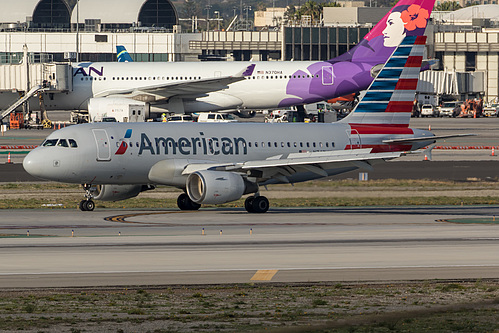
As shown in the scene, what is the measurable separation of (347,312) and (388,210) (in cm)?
2342

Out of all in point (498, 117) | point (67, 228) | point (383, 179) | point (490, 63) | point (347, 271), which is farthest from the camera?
point (490, 63)

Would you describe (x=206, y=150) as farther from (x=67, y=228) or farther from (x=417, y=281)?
(x=417, y=281)

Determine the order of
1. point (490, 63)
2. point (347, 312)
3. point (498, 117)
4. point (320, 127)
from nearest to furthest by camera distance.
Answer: point (347, 312) → point (320, 127) → point (498, 117) → point (490, 63)

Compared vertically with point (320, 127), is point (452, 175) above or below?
below

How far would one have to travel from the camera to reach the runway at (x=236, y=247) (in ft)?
80.8

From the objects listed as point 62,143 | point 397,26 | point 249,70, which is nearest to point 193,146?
point 62,143

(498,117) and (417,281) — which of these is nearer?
(417,281)

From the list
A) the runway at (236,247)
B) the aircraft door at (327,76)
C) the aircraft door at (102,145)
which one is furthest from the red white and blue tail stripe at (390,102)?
the aircraft door at (327,76)

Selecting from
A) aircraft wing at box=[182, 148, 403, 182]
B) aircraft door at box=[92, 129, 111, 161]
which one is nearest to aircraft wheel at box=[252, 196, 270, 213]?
aircraft wing at box=[182, 148, 403, 182]

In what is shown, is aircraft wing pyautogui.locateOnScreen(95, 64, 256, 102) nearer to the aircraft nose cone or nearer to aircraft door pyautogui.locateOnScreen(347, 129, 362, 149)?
aircraft door pyautogui.locateOnScreen(347, 129, 362, 149)

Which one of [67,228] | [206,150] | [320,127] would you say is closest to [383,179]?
[320,127]

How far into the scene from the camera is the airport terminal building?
140m

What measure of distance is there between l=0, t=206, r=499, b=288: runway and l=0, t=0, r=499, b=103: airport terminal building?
103 m

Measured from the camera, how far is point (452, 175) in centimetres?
5650
